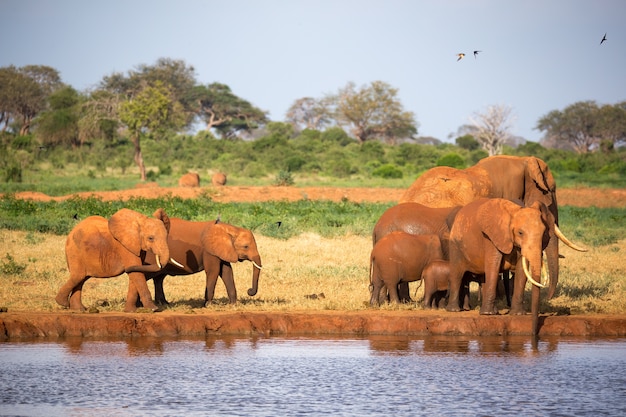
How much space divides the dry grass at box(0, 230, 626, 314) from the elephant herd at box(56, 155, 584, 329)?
1.51ft

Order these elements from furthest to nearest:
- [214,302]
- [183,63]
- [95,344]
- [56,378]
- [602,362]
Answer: [183,63] < [214,302] < [95,344] < [602,362] < [56,378]

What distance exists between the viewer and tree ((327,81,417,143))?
295ft

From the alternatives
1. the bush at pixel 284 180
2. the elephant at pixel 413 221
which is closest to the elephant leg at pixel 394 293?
the elephant at pixel 413 221

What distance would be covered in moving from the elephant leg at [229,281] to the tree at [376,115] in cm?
7412

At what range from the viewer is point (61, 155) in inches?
2266

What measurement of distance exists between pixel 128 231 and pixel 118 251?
1.14ft

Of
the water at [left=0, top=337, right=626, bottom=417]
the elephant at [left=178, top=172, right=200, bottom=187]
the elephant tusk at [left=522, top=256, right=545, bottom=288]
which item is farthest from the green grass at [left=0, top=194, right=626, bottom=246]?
the water at [left=0, top=337, right=626, bottom=417]

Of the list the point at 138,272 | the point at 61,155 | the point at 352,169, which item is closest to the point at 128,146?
the point at 61,155

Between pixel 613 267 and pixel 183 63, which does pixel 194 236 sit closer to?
pixel 613 267

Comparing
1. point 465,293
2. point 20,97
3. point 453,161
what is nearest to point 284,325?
point 465,293

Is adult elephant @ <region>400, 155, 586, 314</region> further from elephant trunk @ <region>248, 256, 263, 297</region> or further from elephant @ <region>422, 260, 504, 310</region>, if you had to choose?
elephant trunk @ <region>248, 256, 263, 297</region>

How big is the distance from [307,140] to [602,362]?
6059cm

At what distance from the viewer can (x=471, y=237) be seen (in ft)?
47.8

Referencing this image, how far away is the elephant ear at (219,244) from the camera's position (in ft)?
51.2
